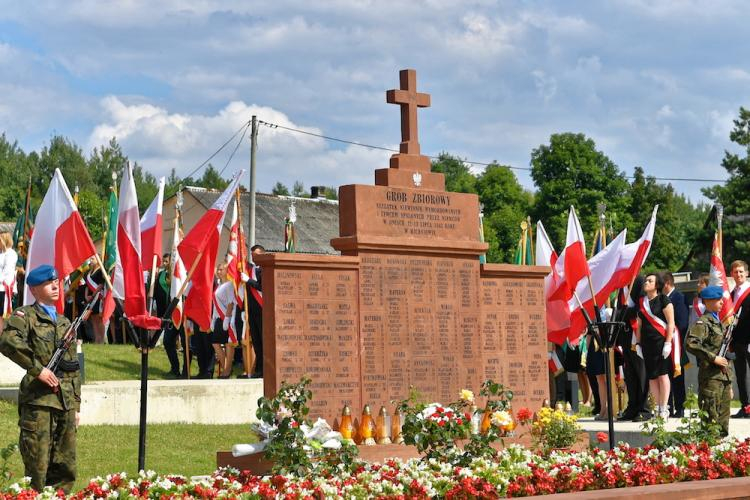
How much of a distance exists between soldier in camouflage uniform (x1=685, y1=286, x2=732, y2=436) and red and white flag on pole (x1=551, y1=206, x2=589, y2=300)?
2198 mm

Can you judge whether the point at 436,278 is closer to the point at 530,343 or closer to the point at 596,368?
the point at 530,343

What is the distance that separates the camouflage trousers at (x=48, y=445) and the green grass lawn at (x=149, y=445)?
140cm

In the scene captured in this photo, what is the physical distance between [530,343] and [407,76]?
3347 mm

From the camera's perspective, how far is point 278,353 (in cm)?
1086

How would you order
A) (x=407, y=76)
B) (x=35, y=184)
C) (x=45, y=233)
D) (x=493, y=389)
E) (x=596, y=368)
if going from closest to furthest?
(x=493, y=389)
(x=45, y=233)
(x=407, y=76)
(x=596, y=368)
(x=35, y=184)

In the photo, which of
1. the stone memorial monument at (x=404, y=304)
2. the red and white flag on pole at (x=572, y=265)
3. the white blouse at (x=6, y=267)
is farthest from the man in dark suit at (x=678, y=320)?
the white blouse at (x=6, y=267)

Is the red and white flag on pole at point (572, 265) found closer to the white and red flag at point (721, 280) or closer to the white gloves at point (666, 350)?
the white gloves at point (666, 350)

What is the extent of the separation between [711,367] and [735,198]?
1528 inches

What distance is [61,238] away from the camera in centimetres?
1155

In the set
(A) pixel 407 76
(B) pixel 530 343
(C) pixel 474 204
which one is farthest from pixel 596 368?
(A) pixel 407 76

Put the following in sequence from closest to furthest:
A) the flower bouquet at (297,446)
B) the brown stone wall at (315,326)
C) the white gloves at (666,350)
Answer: the flower bouquet at (297,446)
the brown stone wall at (315,326)
the white gloves at (666,350)

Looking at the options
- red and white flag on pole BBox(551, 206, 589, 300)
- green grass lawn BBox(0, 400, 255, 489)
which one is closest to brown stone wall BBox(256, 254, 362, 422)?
green grass lawn BBox(0, 400, 255, 489)

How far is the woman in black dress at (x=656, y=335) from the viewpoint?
46.7 ft

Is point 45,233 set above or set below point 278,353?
above
